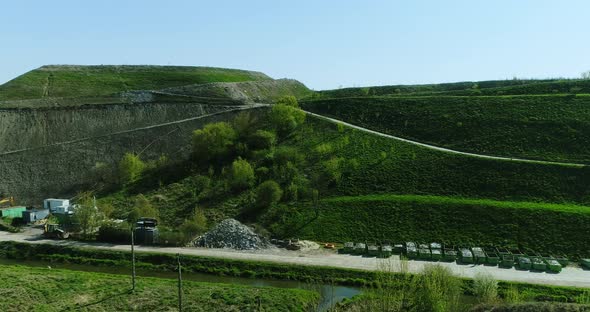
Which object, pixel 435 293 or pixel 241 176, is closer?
pixel 435 293

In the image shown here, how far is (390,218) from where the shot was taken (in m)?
39.2

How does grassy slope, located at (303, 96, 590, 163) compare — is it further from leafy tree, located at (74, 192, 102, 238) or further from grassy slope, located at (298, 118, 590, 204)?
leafy tree, located at (74, 192, 102, 238)

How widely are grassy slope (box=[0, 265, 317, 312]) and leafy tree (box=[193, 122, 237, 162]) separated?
22.7 m

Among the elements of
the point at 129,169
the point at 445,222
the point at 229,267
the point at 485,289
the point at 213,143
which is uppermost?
the point at 213,143

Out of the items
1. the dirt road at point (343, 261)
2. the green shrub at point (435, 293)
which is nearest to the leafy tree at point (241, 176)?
the dirt road at point (343, 261)

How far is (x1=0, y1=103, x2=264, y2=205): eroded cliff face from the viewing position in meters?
51.8

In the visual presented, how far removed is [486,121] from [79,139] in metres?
45.4

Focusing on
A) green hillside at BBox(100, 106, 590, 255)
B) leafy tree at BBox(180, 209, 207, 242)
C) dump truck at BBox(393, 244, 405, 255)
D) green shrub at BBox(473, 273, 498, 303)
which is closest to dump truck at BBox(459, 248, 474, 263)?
green hillside at BBox(100, 106, 590, 255)

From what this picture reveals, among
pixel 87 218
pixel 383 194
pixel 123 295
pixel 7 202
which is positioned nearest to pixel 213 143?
pixel 87 218

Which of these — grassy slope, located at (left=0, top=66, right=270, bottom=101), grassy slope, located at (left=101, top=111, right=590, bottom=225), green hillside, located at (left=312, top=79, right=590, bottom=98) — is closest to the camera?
grassy slope, located at (left=101, top=111, right=590, bottom=225)

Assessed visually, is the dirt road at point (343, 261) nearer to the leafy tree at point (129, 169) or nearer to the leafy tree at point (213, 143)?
the leafy tree at point (129, 169)

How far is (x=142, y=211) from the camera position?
40.9 meters

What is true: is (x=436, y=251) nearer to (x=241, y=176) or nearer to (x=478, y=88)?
(x=241, y=176)

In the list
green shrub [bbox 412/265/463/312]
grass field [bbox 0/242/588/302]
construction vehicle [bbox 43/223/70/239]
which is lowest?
grass field [bbox 0/242/588/302]
